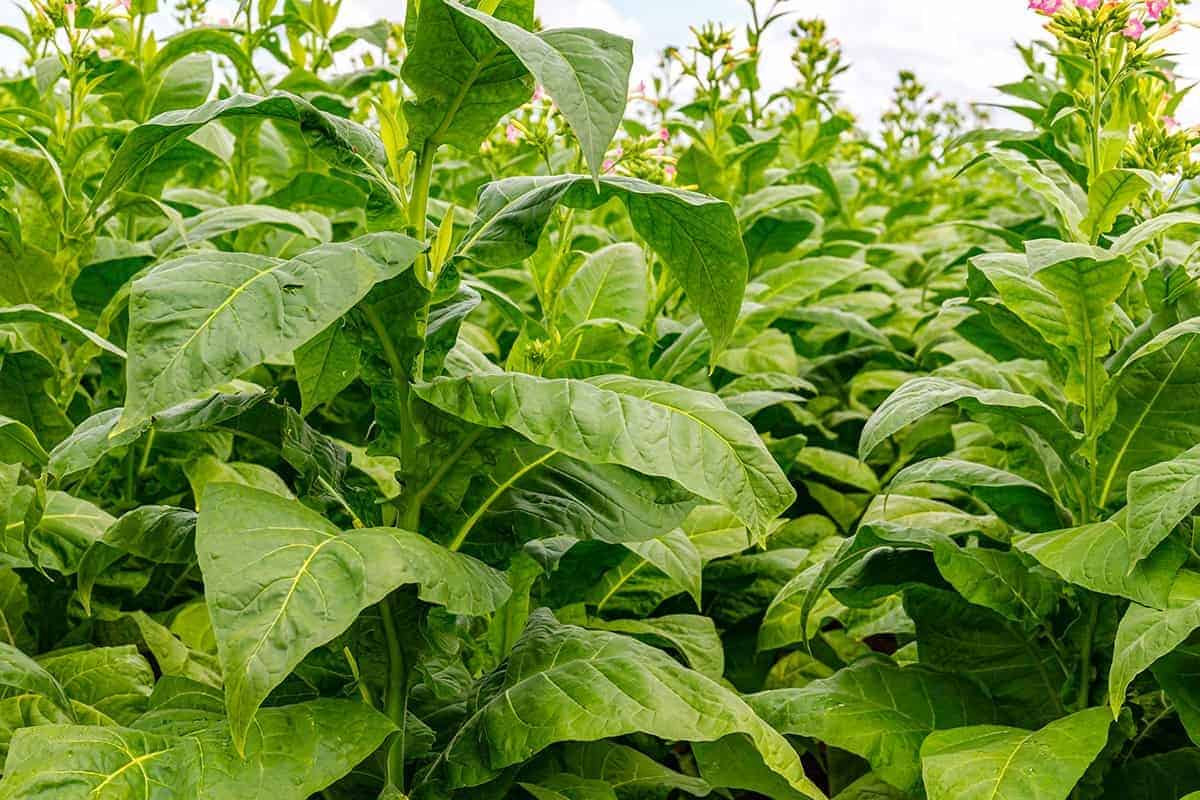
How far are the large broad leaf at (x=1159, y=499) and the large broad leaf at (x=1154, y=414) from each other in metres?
0.24

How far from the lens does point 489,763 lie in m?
1.73

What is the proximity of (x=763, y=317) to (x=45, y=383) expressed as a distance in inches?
71.9

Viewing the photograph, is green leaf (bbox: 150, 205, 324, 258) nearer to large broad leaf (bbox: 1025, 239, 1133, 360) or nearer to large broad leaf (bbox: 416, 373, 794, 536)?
large broad leaf (bbox: 416, 373, 794, 536)

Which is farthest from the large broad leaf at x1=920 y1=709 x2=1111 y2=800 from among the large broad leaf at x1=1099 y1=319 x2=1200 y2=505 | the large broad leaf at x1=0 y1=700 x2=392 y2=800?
the large broad leaf at x1=0 y1=700 x2=392 y2=800

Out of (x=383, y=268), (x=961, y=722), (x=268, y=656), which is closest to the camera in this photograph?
(x=268, y=656)

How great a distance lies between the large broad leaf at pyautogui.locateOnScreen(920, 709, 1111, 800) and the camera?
5.49 feet

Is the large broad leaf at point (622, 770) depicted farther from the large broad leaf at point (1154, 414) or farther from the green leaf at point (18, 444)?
the green leaf at point (18, 444)

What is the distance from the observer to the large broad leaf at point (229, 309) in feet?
4.38

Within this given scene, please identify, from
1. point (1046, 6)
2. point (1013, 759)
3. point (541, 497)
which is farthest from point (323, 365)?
point (1046, 6)

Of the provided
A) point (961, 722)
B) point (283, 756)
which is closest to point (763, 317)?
point (961, 722)

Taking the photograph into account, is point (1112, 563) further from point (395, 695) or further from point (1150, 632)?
point (395, 695)

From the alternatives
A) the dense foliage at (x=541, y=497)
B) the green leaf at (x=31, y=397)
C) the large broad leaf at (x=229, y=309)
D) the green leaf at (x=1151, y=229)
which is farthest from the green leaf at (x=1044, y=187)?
the green leaf at (x=31, y=397)

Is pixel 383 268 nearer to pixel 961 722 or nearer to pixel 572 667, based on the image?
pixel 572 667

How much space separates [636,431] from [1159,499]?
2.51ft
